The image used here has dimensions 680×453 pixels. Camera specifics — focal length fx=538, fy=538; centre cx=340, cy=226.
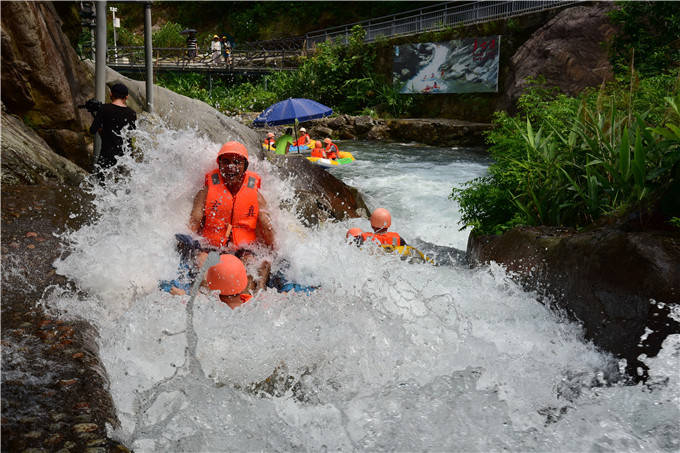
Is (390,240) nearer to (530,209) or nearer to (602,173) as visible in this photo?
(530,209)

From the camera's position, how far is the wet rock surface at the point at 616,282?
332cm

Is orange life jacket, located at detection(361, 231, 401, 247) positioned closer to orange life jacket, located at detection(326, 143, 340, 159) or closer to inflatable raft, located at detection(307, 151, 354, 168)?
inflatable raft, located at detection(307, 151, 354, 168)

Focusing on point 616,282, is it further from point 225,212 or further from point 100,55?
point 100,55

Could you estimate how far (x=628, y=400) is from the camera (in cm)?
294

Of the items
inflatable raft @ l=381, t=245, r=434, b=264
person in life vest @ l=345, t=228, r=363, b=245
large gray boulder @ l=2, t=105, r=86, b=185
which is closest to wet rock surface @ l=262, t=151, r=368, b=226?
person in life vest @ l=345, t=228, r=363, b=245

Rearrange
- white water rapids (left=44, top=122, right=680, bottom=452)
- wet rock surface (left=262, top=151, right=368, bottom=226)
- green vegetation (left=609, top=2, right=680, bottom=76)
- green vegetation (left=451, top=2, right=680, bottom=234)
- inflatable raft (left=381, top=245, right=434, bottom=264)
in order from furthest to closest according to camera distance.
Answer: green vegetation (left=609, top=2, right=680, bottom=76)
wet rock surface (left=262, top=151, right=368, bottom=226)
inflatable raft (left=381, top=245, right=434, bottom=264)
green vegetation (left=451, top=2, right=680, bottom=234)
white water rapids (left=44, top=122, right=680, bottom=452)

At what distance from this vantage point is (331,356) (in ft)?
11.1

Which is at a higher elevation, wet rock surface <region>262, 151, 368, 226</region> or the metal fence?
the metal fence

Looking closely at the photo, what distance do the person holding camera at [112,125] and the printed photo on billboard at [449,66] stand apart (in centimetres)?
1863

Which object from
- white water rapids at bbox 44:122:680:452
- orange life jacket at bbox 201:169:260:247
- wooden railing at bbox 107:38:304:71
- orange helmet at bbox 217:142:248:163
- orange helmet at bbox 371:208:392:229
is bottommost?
white water rapids at bbox 44:122:680:452

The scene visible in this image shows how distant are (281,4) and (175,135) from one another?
39692 mm

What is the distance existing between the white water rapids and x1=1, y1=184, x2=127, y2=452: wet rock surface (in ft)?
0.41

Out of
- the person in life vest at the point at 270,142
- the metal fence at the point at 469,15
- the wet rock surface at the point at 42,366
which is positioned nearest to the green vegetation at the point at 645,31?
the metal fence at the point at 469,15

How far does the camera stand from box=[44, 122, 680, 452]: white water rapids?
8.47 feet
